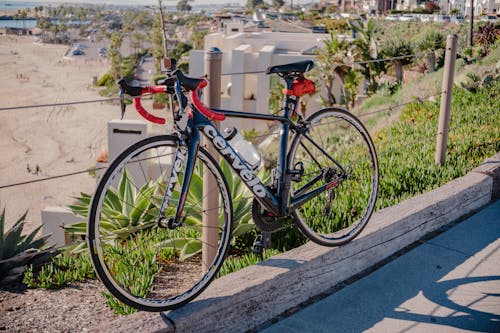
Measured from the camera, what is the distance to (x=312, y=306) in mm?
3150

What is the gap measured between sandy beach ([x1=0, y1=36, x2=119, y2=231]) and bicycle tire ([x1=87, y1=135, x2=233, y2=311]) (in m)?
14.3

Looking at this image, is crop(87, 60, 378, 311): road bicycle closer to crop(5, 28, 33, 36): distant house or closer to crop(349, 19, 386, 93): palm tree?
crop(349, 19, 386, 93): palm tree

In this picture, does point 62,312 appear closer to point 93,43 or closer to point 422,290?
point 422,290

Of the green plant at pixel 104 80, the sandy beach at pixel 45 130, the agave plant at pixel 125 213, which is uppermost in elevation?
the agave plant at pixel 125 213

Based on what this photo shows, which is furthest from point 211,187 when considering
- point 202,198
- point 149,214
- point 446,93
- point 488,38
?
point 488,38

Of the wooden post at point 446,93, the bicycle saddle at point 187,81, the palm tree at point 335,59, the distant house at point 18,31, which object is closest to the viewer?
the bicycle saddle at point 187,81

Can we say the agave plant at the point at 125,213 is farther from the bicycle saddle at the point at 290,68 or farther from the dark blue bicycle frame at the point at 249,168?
the bicycle saddle at the point at 290,68

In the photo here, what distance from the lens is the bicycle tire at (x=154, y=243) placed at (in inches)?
93.8

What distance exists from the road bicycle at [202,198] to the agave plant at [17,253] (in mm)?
381

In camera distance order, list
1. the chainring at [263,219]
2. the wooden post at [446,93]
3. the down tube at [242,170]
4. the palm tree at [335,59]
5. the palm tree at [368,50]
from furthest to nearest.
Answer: the palm tree at [335,59]
the palm tree at [368,50]
the wooden post at [446,93]
the chainring at [263,219]
the down tube at [242,170]

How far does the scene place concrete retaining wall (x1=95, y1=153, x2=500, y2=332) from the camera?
103 inches

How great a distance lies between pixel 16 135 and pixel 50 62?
107ft

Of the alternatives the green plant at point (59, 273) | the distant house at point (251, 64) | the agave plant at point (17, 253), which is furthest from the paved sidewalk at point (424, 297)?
the distant house at point (251, 64)

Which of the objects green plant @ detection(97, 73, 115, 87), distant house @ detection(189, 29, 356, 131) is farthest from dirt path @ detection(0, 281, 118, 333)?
green plant @ detection(97, 73, 115, 87)
